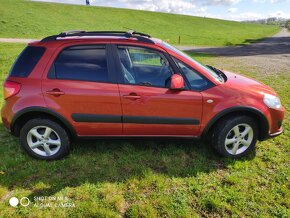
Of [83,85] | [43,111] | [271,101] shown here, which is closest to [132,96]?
[83,85]

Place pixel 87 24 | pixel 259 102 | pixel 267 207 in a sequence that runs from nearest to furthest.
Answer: pixel 267 207
pixel 259 102
pixel 87 24

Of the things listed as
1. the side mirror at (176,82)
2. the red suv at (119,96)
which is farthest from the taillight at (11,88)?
the side mirror at (176,82)

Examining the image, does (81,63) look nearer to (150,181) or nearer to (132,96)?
(132,96)

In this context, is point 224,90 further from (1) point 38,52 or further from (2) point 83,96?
(1) point 38,52

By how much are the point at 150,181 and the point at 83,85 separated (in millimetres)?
1606

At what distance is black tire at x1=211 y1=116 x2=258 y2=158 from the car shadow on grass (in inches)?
6.2

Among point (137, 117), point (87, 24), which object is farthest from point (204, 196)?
point (87, 24)

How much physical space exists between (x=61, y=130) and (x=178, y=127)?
172 centimetres

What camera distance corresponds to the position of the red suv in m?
3.75

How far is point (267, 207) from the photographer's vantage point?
3.19 m

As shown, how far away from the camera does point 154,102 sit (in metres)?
3.75

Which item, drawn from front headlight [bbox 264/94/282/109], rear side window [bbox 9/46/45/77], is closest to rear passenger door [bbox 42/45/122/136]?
rear side window [bbox 9/46/45/77]

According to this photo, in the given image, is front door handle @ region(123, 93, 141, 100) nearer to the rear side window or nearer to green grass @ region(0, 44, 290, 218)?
green grass @ region(0, 44, 290, 218)

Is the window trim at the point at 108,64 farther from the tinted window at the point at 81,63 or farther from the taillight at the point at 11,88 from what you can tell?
the taillight at the point at 11,88
